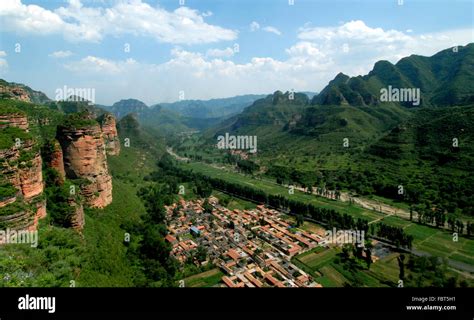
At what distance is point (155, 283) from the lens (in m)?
28.8

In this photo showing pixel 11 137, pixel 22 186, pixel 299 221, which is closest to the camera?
pixel 22 186

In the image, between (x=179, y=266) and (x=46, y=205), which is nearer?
(x=46, y=205)

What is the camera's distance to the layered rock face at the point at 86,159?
3481cm

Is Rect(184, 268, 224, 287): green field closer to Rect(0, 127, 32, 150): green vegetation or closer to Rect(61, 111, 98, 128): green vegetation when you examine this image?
Rect(0, 127, 32, 150): green vegetation

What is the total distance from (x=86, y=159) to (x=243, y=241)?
23202mm

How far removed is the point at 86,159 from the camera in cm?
3562

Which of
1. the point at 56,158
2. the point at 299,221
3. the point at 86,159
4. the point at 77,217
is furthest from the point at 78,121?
the point at 299,221

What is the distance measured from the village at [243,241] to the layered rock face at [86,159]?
1207 cm

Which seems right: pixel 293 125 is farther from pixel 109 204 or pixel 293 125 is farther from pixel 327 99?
pixel 109 204

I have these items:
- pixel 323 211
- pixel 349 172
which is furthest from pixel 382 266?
pixel 349 172

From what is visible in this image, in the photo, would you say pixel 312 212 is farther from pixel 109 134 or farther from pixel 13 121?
pixel 109 134

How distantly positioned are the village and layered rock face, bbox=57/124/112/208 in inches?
475

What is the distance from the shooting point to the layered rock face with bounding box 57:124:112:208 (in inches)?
1371
